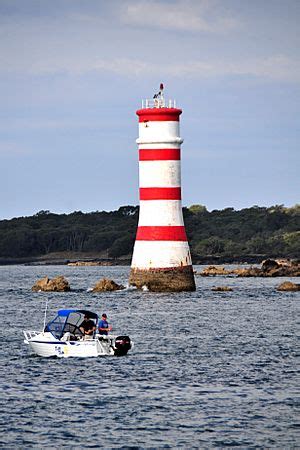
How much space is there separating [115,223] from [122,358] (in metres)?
158

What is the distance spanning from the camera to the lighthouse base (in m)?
66.9

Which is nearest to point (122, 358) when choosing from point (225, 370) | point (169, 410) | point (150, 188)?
point (225, 370)

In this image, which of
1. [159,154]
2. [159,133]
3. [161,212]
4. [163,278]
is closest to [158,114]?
[159,133]

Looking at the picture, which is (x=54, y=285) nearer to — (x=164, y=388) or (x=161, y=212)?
(x=161, y=212)

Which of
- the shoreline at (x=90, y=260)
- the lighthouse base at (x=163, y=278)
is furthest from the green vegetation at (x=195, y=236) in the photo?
the lighthouse base at (x=163, y=278)

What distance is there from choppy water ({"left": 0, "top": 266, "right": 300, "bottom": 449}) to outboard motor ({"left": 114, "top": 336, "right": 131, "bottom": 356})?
1.63 ft

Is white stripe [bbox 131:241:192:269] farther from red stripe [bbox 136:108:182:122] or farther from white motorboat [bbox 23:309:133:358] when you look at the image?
white motorboat [bbox 23:309:133:358]

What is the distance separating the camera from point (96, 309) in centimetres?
6216

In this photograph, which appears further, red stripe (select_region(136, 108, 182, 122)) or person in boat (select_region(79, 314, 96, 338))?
red stripe (select_region(136, 108, 182, 122))

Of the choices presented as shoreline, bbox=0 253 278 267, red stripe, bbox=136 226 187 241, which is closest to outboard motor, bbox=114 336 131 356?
red stripe, bbox=136 226 187 241

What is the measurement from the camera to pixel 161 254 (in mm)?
66375

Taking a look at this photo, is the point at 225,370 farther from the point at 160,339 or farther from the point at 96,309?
the point at 96,309

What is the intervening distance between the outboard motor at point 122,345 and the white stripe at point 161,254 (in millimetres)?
24477

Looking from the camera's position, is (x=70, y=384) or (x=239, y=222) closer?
(x=70, y=384)
